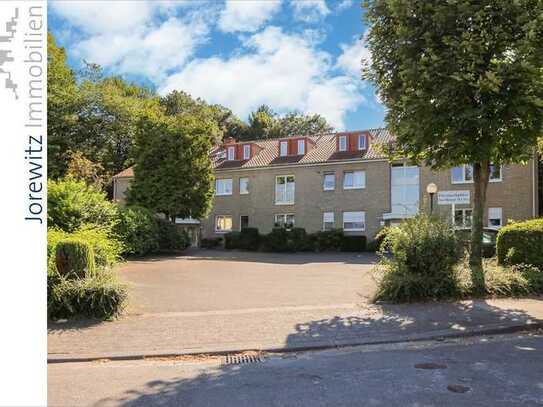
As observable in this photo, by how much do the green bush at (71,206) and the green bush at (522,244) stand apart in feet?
38.3

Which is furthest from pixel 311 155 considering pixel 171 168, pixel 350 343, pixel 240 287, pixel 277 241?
pixel 350 343

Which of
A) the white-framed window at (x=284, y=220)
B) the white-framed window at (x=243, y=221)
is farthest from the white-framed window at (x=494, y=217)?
the white-framed window at (x=243, y=221)

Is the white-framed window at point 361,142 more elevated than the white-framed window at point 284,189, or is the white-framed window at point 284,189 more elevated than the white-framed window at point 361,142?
the white-framed window at point 361,142

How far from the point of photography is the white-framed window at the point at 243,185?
3844cm

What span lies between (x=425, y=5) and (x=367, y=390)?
8219mm

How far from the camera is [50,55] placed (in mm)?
43688

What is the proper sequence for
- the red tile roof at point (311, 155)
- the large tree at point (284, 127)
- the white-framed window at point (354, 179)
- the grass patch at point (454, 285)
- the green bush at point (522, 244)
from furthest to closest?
the large tree at point (284, 127)
the red tile roof at point (311, 155)
the white-framed window at point (354, 179)
the green bush at point (522, 244)
the grass patch at point (454, 285)

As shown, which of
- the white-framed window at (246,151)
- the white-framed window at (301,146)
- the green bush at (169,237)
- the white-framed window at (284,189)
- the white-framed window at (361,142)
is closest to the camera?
the green bush at (169,237)

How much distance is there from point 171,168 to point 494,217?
755 inches

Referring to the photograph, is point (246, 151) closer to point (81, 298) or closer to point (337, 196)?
point (337, 196)

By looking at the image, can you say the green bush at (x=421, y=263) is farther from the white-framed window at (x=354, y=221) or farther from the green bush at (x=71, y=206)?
the white-framed window at (x=354, y=221)

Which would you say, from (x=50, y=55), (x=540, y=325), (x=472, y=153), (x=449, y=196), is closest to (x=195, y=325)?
(x=540, y=325)

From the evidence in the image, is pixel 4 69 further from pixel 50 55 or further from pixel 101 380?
pixel 50 55

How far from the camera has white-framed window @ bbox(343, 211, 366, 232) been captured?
3353 cm
